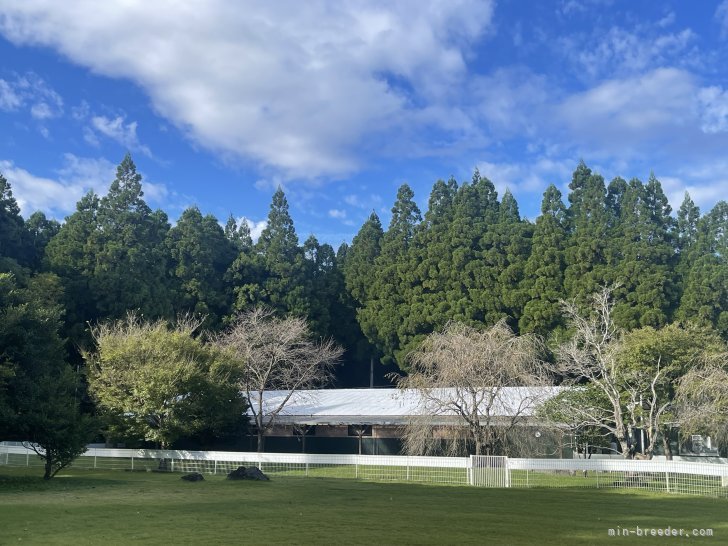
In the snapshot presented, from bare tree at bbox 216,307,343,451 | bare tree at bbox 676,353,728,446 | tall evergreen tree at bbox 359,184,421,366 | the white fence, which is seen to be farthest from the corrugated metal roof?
tall evergreen tree at bbox 359,184,421,366

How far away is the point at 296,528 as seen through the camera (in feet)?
37.7

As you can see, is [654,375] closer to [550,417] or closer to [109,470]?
[550,417]

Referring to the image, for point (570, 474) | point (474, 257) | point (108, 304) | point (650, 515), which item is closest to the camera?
point (650, 515)

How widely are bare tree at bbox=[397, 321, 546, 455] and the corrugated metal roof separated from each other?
0.23 feet

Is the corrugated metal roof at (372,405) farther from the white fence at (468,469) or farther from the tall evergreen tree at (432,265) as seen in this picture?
the tall evergreen tree at (432,265)

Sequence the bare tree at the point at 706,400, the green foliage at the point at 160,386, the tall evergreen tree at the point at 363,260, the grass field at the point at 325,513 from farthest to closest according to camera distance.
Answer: the tall evergreen tree at the point at 363,260 < the green foliage at the point at 160,386 < the bare tree at the point at 706,400 < the grass field at the point at 325,513

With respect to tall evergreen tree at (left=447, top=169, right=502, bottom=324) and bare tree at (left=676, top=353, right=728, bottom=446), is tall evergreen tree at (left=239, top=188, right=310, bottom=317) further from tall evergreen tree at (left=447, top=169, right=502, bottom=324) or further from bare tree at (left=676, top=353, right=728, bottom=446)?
bare tree at (left=676, top=353, right=728, bottom=446)

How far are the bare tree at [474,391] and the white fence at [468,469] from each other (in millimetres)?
2162

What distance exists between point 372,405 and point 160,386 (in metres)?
11.9

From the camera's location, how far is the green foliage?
2862 centimetres

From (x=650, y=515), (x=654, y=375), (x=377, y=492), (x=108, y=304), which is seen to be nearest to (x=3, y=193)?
(x=108, y=304)

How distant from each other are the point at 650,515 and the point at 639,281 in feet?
96.6

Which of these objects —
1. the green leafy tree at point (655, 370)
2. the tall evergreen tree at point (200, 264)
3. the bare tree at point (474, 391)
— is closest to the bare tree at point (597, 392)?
the green leafy tree at point (655, 370)

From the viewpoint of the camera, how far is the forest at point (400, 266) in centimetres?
4088
